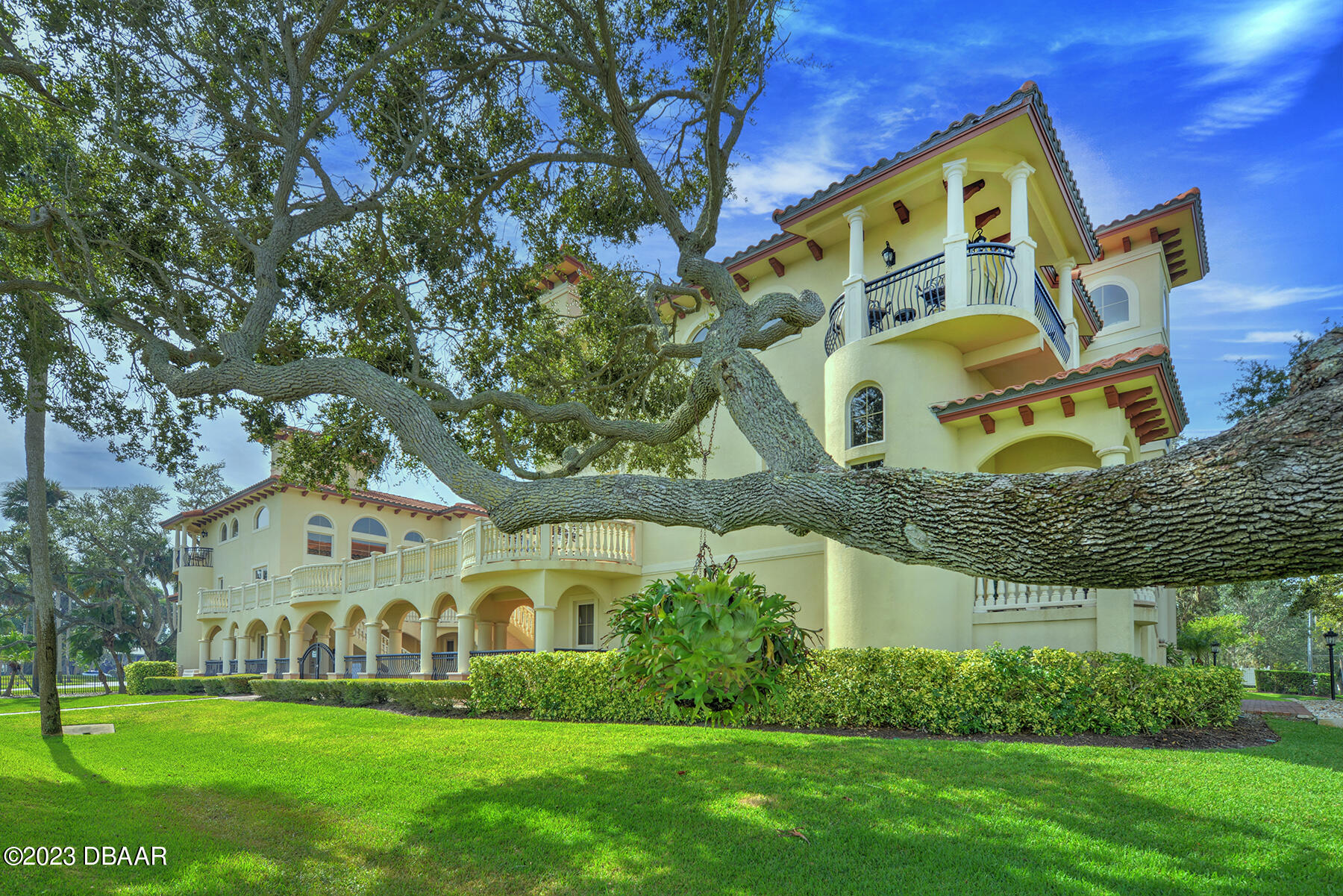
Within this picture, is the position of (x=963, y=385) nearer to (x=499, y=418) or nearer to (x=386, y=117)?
(x=499, y=418)

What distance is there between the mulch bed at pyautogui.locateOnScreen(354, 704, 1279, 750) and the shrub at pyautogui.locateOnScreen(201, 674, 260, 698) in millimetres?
19748

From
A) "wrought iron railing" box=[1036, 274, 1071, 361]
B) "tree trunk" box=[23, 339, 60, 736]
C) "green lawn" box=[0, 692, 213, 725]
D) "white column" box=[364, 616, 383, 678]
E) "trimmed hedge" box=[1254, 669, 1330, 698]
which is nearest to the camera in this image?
"tree trunk" box=[23, 339, 60, 736]

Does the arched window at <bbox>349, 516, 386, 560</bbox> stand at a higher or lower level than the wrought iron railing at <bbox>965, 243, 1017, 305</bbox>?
lower

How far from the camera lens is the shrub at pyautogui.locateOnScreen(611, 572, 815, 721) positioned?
410 centimetres

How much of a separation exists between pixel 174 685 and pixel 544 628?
1915 centimetres

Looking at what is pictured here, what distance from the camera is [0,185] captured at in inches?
342

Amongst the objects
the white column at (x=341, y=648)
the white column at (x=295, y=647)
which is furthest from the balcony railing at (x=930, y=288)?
the white column at (x=295, y=647)

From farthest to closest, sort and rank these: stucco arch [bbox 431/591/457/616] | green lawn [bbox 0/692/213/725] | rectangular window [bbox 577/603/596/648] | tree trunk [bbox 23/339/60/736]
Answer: green lawn [bbox 0/692/213/725]
stucco arch [bbox 431/591/457/616]
rectangular window [bbox 577/603/596/648]
tree trunk [bbox 23/339/60/736]

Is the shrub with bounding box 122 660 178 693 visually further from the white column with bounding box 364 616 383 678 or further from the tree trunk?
the tree trunk

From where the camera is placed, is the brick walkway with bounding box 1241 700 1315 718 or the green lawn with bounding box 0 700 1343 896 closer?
the green lawn with bounding box 0 700 1343 896

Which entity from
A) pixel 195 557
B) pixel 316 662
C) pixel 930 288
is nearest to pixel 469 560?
pixel 316 662

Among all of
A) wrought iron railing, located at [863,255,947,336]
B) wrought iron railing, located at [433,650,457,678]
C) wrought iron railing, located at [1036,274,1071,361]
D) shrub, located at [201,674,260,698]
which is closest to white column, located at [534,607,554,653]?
wrought iron railing, located at [433,650,457,678]

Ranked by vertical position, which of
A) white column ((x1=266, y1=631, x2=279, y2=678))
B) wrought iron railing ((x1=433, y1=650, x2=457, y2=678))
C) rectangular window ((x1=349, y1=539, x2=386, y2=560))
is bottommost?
white column ((x1=266, y1=631, x2=279, y2=678))

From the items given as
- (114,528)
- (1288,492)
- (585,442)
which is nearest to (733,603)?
(1288,492)
